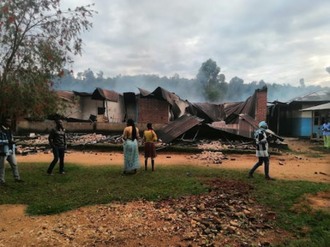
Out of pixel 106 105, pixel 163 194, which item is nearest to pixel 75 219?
pixel 163 194

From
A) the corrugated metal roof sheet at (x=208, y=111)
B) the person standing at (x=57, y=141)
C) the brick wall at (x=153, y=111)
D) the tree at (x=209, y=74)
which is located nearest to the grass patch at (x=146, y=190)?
the person standing at (x=57, y=141)

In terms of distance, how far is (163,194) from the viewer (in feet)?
17.3

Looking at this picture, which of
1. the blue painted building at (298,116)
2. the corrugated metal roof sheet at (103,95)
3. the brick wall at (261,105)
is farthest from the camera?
the corrugated metal roof sheet at (103,95)

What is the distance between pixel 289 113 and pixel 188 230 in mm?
20087

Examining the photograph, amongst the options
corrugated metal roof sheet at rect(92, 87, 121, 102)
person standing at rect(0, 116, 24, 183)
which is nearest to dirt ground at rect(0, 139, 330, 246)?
person standing at rect(0, 116, 24, 183)

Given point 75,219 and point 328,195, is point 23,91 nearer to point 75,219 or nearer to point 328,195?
point 75,219

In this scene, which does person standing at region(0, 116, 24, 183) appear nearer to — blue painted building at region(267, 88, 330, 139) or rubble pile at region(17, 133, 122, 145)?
rubble pile at region(17, 133, 122, 145)

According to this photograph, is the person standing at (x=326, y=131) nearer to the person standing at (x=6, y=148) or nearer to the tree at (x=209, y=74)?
the person standing at (x=6, y=148)

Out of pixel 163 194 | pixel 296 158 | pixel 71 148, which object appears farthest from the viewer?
pixel 71 148

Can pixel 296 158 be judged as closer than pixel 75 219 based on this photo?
No

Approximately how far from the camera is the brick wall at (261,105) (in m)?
15.9

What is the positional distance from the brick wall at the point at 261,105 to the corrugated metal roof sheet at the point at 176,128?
15.4 feet

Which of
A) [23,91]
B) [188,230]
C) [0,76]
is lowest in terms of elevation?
[188,230]

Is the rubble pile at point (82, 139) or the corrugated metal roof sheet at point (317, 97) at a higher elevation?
the corrugated metal roof sheet at point (317, 97)
